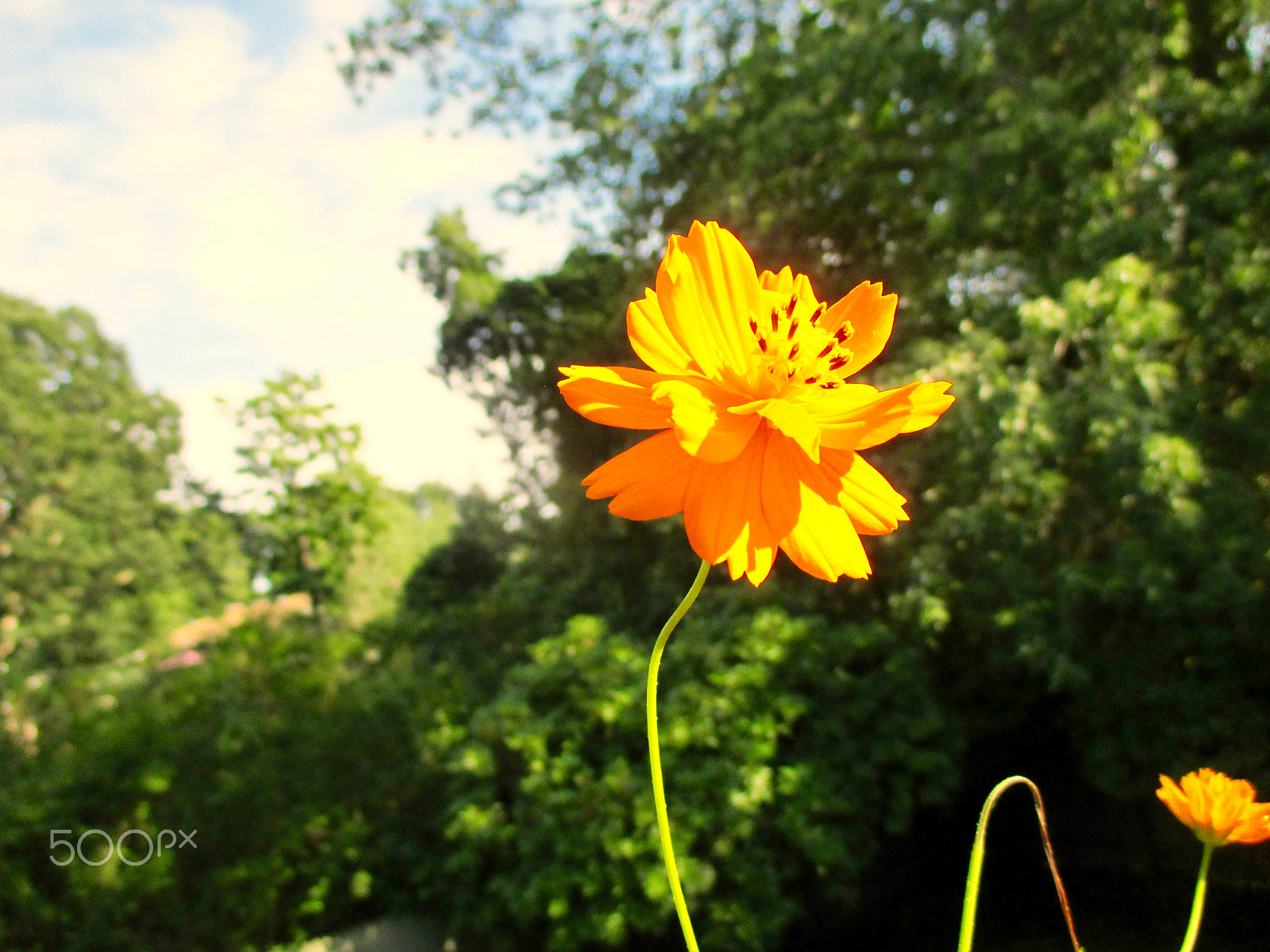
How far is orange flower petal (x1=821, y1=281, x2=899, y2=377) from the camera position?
54 centimetres

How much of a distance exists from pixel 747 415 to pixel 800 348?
0.27ft

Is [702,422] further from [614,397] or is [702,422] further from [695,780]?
[695,780]

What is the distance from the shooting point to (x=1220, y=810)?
686 millimetres

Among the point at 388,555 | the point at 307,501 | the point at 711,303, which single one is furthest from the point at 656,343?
the point at 388,555

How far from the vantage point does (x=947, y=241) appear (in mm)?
4297

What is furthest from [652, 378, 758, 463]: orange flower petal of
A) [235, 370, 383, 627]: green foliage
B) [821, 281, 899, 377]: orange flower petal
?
[235, 370, 383, 627]: green foliage

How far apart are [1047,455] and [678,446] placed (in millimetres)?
3363

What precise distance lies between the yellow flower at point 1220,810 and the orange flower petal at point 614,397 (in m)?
0.54

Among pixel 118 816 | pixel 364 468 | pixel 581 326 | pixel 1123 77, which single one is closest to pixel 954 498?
pixel 1123 77

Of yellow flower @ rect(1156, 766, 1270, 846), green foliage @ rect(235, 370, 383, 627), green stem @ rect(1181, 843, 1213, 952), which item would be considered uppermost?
green foliage @ rect(235, 370, 383, 627)

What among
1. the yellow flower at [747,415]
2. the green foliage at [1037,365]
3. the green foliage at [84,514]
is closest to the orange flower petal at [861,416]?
the yellow flower at [747,415]

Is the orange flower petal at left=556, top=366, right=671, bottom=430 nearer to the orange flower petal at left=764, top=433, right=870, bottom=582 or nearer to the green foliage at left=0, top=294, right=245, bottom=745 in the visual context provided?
the orange flower petal at left=764, top=433, right=870, bottom=582

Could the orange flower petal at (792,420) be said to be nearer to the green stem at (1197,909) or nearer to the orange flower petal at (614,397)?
the orange flower petal at (614,397)

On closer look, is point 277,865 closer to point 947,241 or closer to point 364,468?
point 364,468
